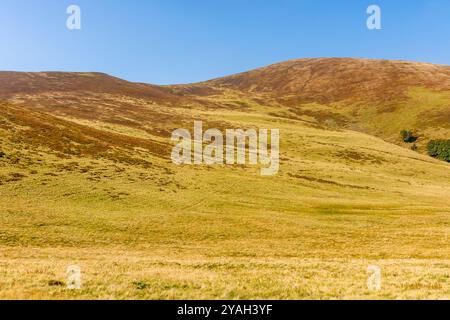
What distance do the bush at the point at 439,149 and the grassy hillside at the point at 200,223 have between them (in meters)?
36.6

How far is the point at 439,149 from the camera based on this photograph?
144125 millimetres

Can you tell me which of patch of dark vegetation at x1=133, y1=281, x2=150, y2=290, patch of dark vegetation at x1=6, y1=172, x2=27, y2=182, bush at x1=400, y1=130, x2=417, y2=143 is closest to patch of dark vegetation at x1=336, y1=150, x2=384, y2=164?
bush at x1=400, y1=130, x2=417, y2=143

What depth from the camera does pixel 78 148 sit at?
2785 inches

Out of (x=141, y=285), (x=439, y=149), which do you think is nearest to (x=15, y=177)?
(x=141, y=285)

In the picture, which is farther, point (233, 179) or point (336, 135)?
point (336, 135)

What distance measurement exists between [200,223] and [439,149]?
424 feet

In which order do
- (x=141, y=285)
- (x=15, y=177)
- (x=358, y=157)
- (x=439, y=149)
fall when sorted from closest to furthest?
(x=141, y=285) → (x=15, y=177) → (x=358, y=157) → (x=439, y=149)

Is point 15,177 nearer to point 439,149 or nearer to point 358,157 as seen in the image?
point 358,157

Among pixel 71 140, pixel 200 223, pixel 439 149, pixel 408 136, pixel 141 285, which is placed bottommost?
pixel 200 223

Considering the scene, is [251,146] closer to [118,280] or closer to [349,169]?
[349,169]

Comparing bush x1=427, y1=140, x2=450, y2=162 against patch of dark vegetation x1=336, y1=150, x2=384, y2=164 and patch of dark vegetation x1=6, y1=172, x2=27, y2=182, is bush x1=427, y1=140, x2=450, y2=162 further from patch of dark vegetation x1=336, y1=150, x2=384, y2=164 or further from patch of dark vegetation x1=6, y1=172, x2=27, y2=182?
patch of dark vegetation x1=6, y1=172, x2=27, y2=182

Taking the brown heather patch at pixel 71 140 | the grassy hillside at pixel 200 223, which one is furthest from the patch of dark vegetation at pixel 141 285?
the brown heather patch at pixel 71 140

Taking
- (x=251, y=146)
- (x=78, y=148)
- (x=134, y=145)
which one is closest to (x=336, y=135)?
(x=251, y=146)

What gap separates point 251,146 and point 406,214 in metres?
66.4
